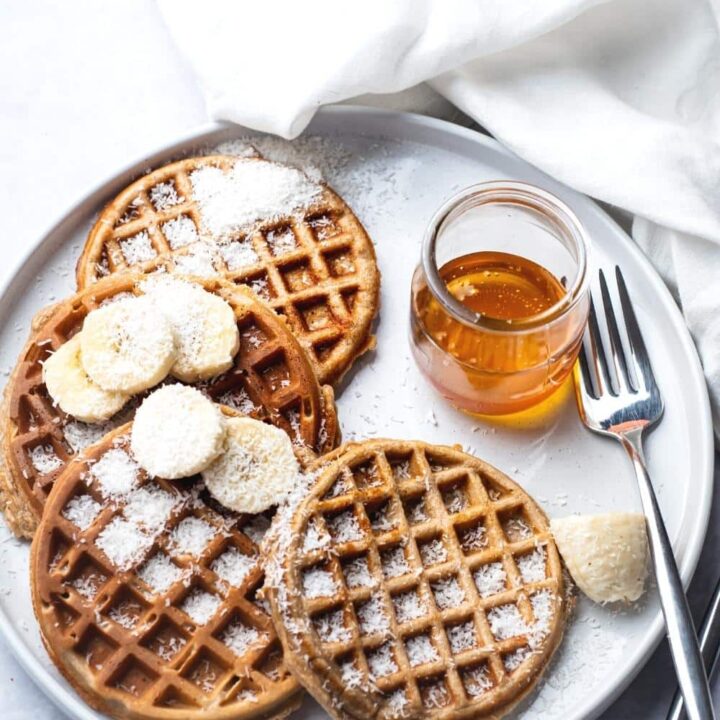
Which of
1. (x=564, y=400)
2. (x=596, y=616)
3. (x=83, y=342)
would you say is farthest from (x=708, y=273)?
(x=83, y=342)

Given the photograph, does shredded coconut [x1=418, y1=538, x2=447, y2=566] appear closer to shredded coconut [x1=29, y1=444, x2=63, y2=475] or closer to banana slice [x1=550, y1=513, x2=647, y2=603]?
banana slice [x1=550, y1=513, x2=647, y2=603]

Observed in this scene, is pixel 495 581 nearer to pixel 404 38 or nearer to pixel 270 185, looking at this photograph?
pixel 270 185

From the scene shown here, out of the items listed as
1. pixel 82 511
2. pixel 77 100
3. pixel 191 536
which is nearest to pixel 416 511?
pixel 191 536

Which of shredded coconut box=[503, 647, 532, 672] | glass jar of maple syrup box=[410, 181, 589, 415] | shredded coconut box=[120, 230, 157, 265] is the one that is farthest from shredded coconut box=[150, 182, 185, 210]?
shredded coconut box=[503, 647, 532, 672]

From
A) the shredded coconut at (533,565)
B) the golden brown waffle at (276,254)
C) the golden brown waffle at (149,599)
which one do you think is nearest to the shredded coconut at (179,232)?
the golden brown waffle at (276,254)

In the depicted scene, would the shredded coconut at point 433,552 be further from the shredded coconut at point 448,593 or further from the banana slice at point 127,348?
the banana slice at point 127,348

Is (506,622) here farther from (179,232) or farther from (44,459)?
(179,232)

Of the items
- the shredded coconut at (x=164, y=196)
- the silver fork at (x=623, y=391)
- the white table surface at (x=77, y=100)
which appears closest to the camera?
the silver fork at (x=623, y=391)
